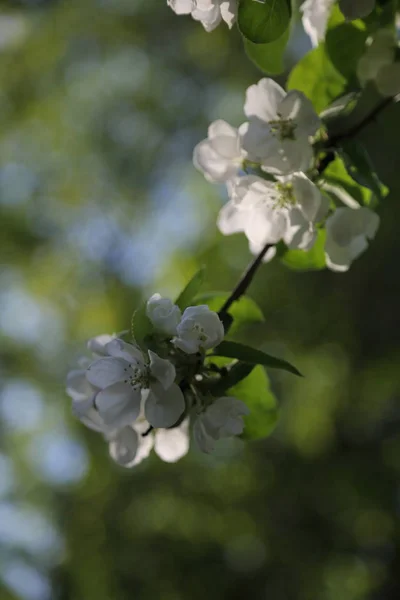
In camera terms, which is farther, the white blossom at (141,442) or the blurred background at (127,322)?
the blurred background at (127,322)

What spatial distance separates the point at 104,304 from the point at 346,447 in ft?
5.92

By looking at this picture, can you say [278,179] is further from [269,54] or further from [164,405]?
[164,405]

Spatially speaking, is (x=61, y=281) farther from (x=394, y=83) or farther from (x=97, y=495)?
(x=394, y=83)

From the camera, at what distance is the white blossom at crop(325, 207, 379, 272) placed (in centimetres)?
76

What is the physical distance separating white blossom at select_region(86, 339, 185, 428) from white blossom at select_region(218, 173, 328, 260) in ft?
0.71

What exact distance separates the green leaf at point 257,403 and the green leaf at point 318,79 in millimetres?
322

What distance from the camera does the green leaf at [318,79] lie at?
2.57 feet

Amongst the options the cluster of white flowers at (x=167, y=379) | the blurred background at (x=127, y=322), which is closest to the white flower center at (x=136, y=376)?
the cluster of white flowers at (x=167, y=379)

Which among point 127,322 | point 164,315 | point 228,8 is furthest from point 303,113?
point 127,322

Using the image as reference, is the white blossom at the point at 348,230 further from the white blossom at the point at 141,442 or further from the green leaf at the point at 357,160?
the white blossom at the point at 141,442

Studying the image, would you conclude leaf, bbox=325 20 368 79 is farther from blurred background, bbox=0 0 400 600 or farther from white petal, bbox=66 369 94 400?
blurred background, bbox=0 0 400 600

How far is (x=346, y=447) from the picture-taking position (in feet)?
13.4

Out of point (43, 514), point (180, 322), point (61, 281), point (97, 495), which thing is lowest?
point (43, 514)

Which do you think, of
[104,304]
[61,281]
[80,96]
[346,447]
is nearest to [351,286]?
[346,447]
